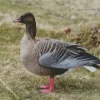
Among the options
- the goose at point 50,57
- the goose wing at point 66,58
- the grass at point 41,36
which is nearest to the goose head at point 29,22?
the goose at point 50,57

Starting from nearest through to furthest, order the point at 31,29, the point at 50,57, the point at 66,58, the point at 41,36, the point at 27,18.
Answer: the point at 50,57 < the point at 66,58 < the point at 27,18 < the point at 31,29 < the point at 41,36

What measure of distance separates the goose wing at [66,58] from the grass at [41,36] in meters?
0.56

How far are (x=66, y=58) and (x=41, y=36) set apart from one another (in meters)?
4.35

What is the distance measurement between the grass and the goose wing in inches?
21.9

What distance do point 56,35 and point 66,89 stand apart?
397 cm

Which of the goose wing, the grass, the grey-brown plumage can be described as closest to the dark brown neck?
the grey-brown plumage

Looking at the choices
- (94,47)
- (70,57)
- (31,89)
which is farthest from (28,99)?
(94,47)

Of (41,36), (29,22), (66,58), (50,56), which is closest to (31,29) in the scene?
(29,22)

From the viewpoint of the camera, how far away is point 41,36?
37.1 ft

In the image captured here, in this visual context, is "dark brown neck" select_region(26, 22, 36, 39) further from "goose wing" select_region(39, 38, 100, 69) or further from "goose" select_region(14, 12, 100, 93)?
"goose wing" select_region(39, 38, 100, 69)

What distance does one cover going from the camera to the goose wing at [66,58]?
22.6ft

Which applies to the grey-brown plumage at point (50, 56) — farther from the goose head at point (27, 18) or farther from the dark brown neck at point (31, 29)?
the dark brown neck at point (31, 29)

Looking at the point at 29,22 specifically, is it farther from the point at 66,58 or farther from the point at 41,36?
the point at 41,36

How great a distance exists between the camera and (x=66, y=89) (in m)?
7.44
